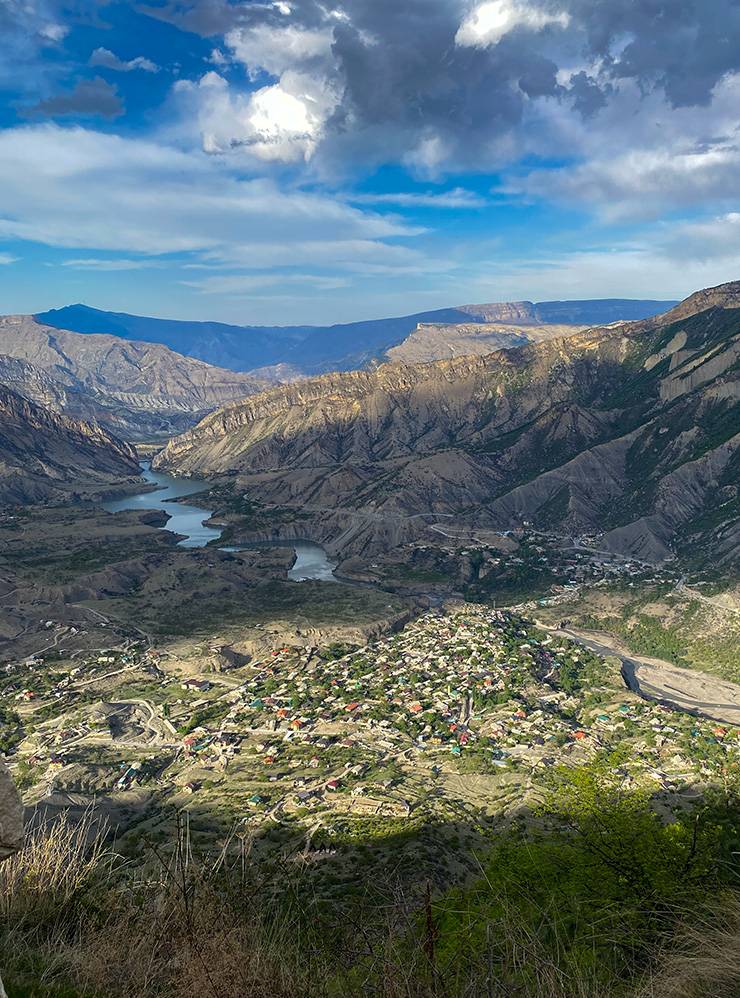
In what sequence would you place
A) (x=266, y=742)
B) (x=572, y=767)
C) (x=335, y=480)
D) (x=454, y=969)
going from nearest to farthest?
(x=454, y=969) → (x=572, y=767) → (x=266, y=742) → (x=335, y=480)

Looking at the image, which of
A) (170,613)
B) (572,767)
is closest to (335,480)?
(170,613)

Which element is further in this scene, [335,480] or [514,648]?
[335,480]

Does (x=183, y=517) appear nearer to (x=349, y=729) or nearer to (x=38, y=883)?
(x=349, y=729)

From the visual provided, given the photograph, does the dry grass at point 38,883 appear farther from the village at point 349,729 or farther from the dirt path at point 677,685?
the dirt path at point 677,685

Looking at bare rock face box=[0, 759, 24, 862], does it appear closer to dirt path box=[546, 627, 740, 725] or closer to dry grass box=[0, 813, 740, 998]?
dry grass box=[0, 813, 740, 998]

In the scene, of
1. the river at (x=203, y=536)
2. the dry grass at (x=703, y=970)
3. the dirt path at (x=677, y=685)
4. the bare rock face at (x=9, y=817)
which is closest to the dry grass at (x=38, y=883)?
the bare rock face at (x=9, y=817)

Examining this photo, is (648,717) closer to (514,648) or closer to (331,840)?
(514,648)
